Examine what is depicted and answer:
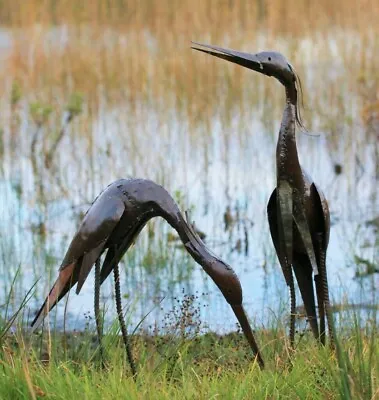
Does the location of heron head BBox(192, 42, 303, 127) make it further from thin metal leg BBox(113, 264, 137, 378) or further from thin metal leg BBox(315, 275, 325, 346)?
thin metal leg BBox(113, 264, 137, 378)

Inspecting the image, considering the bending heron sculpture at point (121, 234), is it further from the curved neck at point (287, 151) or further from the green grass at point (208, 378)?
the curved neck at point (287, 151)

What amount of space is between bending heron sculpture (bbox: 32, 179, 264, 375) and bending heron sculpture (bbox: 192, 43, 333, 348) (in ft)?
0.81

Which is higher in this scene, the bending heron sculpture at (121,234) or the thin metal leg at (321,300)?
the bending heron sculpture at (121,234)

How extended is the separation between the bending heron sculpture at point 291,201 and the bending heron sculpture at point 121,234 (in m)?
0.25

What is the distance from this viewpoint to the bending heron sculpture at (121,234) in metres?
2.69

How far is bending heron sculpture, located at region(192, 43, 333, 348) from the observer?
2818 mm

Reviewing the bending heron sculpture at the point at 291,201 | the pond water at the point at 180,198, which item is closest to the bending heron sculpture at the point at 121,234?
the bending heron sculpture at the point at 291,201

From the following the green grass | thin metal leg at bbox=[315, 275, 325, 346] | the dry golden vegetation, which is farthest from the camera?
the dry golden vegetation

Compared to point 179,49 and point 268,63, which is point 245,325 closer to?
point 268,63

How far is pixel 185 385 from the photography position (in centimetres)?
262

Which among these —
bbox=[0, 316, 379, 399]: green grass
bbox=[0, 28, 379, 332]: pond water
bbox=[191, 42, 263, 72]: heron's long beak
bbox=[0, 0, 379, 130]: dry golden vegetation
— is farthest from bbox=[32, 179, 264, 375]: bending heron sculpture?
bbox=[0, 0, 379, 130]: dry golden vegetation

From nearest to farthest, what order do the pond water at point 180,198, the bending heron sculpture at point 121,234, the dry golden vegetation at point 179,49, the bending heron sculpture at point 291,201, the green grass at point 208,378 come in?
the green grass at point 208,378, the bending heron sculpture at point 121,234, the bending heron sculpture at point 291,201, the pond water at point 180,198, the dry golden vegetation at point 179,49

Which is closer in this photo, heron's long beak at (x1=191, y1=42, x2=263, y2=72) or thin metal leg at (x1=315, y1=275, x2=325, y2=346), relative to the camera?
heron's long beak at (x1=191, y1=42, x2=263, y2=72)

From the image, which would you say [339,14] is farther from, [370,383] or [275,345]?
[370,383]
